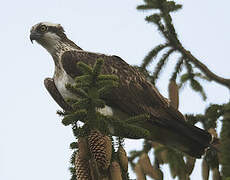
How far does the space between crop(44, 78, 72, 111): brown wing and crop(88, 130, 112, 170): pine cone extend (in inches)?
124

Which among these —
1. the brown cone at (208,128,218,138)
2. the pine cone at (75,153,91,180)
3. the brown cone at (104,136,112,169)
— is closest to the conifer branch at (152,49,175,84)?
the brown cone at (208,128,218,138)

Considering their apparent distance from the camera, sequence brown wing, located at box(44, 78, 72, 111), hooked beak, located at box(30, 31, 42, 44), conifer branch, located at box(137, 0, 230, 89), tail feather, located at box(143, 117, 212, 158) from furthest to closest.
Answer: hooked beak, located at box(30, 31, 42, 44), brown wing, located at box(44, 78, 72, 111), tail feather, located at box(143, 117, 212, 158), conifer branch, located at box(137, 0, 230, 89)

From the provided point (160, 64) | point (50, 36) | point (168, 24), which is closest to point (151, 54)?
point (160, 64)

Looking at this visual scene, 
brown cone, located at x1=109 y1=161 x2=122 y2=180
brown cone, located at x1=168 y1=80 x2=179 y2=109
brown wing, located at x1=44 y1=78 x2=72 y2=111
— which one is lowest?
brown cone, located at x1=109 y1=161 x2=122 y2=180

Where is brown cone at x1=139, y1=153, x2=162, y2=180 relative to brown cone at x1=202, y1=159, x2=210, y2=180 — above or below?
above

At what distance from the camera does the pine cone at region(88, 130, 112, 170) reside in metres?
3.72

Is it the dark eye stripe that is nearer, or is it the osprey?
the osprey

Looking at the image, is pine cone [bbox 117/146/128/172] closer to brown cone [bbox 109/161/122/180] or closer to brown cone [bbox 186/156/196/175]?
brown cone [bbox 109/161/122/180]

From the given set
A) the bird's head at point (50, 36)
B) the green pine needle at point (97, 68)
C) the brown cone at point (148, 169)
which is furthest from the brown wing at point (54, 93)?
the green pine needle at point (97, 68)

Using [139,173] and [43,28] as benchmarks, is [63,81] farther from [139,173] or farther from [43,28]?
[139,173]

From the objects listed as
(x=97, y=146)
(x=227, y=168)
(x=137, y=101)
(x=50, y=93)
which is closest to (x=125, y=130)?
(x=97, y=146)

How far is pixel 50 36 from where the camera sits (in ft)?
24.3

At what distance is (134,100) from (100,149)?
9.24 feet

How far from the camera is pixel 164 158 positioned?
16.1ft
